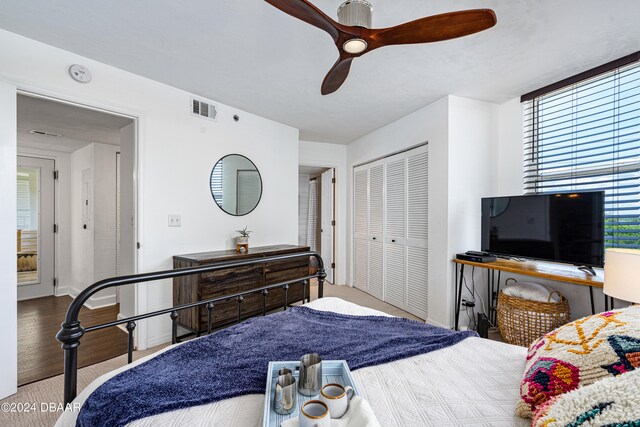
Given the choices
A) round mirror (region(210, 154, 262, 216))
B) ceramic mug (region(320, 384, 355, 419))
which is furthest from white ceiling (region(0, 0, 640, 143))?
ceramic mug (region(320, 384, 355, 419))

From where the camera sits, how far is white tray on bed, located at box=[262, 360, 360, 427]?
2.68 feet

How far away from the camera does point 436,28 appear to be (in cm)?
134

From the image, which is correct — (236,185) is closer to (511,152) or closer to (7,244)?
(7,244)

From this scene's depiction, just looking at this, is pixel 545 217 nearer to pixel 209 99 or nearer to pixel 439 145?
pixel 439 145

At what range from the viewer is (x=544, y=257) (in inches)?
95.3

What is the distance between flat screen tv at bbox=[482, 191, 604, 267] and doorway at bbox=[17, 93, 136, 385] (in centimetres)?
361

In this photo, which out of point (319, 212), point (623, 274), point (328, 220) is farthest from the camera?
point (319, 212)

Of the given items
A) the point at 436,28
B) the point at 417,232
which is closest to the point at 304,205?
the point at 417,232

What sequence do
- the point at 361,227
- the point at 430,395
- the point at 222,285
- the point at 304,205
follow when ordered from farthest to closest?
the point at 304,205
the point at 361,227
the point at 222,285
the point at 430,395

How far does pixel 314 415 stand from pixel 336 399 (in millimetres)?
73

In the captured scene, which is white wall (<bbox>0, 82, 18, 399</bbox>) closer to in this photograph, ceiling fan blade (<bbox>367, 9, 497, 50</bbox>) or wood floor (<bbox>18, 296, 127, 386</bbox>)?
wood floor (<bbox>18, 296, 127, 386</bbox>)

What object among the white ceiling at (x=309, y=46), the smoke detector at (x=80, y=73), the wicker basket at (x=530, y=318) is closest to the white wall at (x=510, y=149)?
the white ceiling at (x=309, y=46)

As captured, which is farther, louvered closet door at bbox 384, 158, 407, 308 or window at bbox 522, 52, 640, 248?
louvered closet door at bbox 384, 158, 407, 308

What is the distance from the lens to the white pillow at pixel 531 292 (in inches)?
93.8
